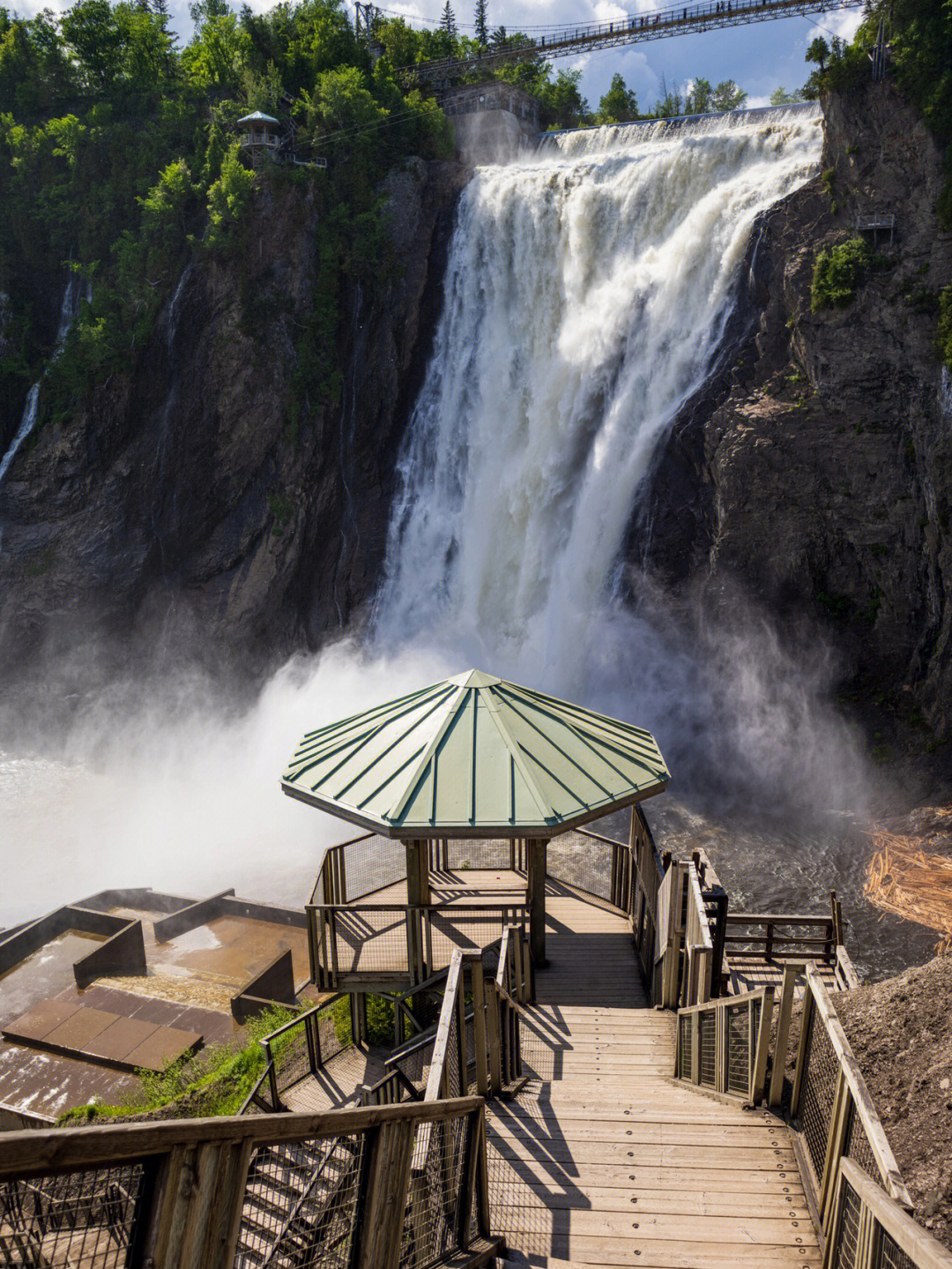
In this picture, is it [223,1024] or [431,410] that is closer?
[223,1024]

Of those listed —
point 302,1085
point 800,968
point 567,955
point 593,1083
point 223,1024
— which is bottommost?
point 223,1024

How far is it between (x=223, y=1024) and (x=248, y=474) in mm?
23487

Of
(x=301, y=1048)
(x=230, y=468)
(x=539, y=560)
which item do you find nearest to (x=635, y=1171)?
(x=301, y=1048)

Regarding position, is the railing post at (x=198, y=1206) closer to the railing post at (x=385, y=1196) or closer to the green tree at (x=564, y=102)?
the railing post at (x=385, y=1196)

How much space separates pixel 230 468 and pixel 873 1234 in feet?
110

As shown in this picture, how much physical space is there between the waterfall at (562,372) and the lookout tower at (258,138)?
8071 mm

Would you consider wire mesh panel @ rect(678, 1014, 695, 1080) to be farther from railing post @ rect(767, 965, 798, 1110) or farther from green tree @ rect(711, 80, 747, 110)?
green tree @ rect(711, 80, 747, 110)

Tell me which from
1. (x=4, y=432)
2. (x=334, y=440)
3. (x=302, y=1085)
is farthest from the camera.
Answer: (x=4, y=432)

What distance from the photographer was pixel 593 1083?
700cm

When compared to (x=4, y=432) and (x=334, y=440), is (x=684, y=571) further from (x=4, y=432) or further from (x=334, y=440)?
(x=4, y=432)

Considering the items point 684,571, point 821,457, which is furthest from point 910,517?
point 684,571

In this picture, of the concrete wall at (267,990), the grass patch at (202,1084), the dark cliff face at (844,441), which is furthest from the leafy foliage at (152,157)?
the grass patch at (202,1084)

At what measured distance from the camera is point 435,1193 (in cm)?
430

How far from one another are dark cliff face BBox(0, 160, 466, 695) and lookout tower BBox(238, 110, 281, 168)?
1.78m
